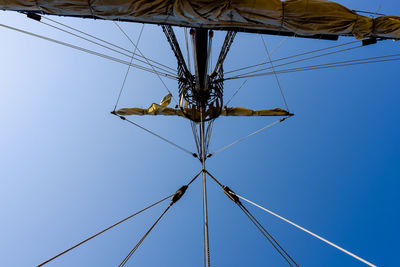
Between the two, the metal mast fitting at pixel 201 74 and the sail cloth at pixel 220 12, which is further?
the metal mast fitting at pixel 201 74

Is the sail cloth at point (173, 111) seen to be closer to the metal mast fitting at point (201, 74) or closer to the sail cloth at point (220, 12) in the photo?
the metal mast fitting at point (201, 74)

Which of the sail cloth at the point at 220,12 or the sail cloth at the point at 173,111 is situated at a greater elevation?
the sail cloth at the point at 220,12

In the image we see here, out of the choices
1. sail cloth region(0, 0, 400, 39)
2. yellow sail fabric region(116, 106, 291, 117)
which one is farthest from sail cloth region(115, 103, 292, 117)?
sail cloth region(0, 0, 400, 39)

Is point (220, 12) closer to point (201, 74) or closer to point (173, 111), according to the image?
point (201, 74)

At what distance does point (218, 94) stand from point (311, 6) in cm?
333

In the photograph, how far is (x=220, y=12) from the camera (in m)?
3.92

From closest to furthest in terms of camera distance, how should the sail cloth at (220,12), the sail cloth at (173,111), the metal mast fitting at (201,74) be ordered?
the sail cloth at (220,12)
the metal mast fitting at (201,74)
the sail cloth at (173,111)

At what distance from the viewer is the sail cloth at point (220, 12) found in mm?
3828

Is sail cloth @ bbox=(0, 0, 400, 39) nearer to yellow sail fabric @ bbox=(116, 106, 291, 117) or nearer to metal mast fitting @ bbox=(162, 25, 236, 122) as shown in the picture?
metal mast fitting @ bbox=(162, 25, 236, 122)

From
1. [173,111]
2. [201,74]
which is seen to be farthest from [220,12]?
[173,111]

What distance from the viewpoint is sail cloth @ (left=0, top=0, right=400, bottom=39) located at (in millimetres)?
3828

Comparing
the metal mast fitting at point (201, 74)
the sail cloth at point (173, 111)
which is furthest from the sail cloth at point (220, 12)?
the sail cloth at point (173, 111)

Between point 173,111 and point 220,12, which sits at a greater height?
point 220,12

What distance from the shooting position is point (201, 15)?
395cm
